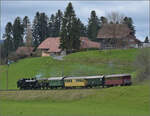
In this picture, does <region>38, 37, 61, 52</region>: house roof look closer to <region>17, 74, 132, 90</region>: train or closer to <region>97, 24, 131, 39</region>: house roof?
<region>97, 24, 131, 39</region>: house roof

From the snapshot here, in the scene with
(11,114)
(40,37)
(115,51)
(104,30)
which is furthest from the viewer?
(40,37)

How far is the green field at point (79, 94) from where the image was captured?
34.4 meters

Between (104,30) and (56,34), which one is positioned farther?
(56,34)

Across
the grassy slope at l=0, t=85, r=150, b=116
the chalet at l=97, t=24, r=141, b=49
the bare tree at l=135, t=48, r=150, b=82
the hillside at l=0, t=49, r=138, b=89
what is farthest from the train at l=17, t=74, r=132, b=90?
the chalet at l=97, t=24, r=141, b=49

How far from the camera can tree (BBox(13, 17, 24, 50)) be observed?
423 ft

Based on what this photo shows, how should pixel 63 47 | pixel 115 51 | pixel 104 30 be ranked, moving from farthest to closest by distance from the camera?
pixel 104 30 → pixel 63 47 → pixel 115 51

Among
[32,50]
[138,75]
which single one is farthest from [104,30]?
[138,75]

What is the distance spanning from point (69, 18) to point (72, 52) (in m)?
9.98

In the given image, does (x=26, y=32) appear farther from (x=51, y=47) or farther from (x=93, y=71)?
(x=93, y=71)

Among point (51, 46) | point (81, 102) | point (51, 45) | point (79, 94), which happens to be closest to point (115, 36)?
point (51, 46)

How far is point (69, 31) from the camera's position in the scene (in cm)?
10169

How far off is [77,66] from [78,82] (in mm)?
29545

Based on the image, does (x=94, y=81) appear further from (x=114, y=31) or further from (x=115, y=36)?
(x=115, y=36)

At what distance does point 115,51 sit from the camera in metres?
95.6
